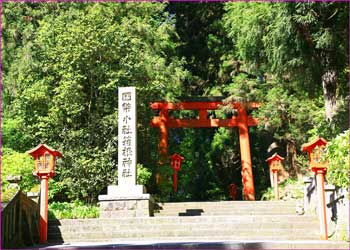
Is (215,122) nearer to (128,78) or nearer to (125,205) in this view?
(128,78)

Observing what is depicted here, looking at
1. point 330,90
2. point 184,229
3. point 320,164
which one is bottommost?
point 184,229

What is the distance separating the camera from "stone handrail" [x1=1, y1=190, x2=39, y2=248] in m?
6.85

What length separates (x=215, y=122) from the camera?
17.4 m

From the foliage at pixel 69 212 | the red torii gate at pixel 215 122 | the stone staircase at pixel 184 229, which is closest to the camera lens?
the stone staircase at pixel 184 229

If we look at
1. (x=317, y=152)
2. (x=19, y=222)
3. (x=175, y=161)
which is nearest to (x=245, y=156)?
(x=175, y=161)

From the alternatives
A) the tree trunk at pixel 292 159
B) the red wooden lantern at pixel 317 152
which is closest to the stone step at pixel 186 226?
the red wooden lantern at pixel 317 152

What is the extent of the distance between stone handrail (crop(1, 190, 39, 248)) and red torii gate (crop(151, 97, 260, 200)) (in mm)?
8131

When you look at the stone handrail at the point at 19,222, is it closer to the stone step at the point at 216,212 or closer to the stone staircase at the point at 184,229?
the stone staircase at the point at 184,229

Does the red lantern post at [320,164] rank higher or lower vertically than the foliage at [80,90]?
lower

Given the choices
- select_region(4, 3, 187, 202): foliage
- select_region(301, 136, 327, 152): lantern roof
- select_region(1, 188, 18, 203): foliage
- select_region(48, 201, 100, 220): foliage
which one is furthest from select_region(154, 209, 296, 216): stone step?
select_region(1, 188, 18, 203): foliage

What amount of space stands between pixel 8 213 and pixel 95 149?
573cm

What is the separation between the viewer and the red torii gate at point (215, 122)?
54.5ft

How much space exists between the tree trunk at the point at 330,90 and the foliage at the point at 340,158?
4235 mm

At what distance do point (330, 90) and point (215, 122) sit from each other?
710 centimetres
